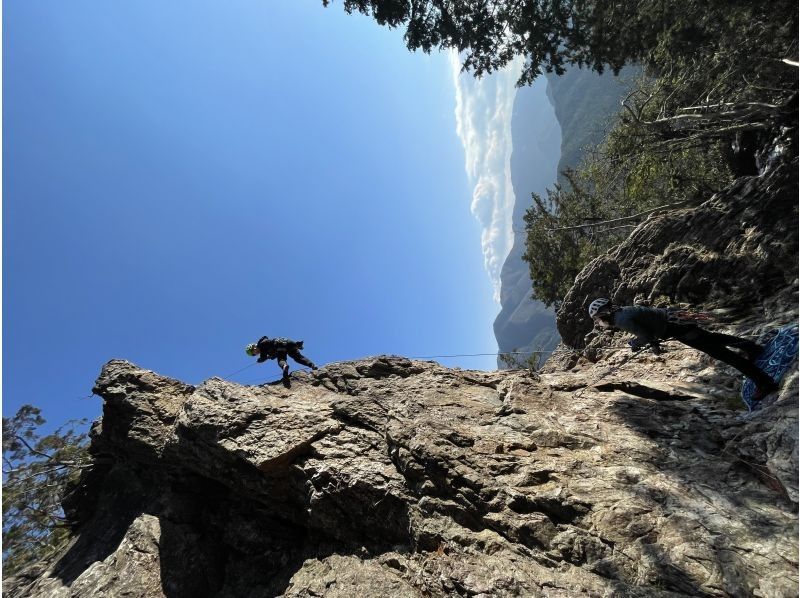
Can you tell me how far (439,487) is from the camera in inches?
288

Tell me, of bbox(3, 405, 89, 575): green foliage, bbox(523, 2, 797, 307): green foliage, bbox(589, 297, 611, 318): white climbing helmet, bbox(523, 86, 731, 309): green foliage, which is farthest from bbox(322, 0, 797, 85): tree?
bbox(3, 405, 89, 575): green foliage

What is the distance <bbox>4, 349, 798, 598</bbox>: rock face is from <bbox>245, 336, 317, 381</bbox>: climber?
3.32ft

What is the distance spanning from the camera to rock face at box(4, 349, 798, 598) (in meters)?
5.33

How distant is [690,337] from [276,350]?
34.5 feet

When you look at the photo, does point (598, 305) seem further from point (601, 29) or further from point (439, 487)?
point (601, 29)

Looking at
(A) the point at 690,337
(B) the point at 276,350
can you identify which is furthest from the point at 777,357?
(B) the point at 276,350

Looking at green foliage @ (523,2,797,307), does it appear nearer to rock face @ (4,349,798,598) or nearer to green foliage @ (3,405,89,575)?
rock face @ (4,349,798,598)

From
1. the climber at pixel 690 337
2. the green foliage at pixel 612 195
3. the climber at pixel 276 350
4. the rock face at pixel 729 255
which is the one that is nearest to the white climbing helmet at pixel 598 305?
the climber at pixel 690 337

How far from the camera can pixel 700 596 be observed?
15.0 feet

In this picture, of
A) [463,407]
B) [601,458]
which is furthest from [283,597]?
[601,458]

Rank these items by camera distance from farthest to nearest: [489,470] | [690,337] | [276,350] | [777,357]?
[276,350]
[489,470]
[690,337]
[777,357]

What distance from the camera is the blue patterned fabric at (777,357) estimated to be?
6.45 meters

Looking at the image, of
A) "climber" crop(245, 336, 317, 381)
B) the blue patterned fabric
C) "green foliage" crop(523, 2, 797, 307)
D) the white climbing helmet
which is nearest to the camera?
the blue patterned fabric

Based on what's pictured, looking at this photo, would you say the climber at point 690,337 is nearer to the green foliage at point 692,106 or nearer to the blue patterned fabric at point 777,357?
the blue patterned fabric at point 777,357
